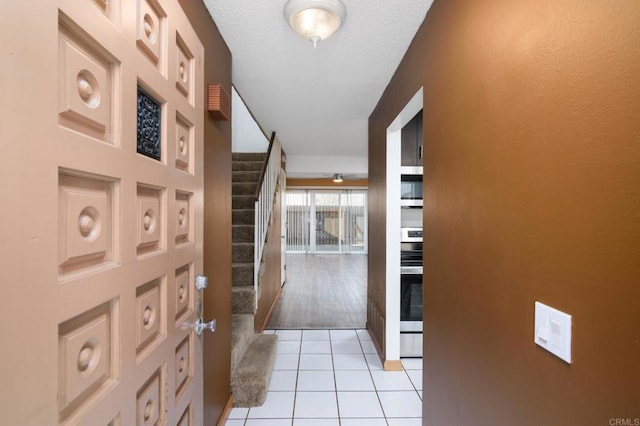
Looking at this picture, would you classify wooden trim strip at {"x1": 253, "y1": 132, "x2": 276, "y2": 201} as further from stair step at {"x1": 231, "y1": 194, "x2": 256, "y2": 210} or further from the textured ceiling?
the textured ceiling

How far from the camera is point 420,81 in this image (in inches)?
67.7

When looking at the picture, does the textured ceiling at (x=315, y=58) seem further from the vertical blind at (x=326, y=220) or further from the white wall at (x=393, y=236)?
the vertical blind at (x=326, y=220)

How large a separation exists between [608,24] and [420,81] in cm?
117

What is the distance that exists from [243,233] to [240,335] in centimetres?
134

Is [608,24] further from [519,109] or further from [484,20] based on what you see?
[484,20]

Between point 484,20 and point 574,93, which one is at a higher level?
point 484,20

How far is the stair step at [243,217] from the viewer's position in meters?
3.74

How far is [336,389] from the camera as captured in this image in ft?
7.70

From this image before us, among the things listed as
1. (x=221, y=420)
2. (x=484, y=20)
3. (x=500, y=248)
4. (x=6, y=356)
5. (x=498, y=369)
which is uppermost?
(x=484, y=20)

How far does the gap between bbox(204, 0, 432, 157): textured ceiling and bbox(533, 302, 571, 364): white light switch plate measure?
1510mm

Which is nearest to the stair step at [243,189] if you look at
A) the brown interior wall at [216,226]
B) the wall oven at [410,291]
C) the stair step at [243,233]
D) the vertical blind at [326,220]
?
the stair step at [243,233]

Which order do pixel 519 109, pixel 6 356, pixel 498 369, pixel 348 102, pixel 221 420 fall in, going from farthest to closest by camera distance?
pixel 348 102
pixel 221 420
pixel 498 369
pixel 519 109
pixel 6 356

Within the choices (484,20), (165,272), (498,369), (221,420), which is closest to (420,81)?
(484,20)

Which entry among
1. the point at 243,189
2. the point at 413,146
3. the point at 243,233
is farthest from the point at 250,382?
the point at 243,189
